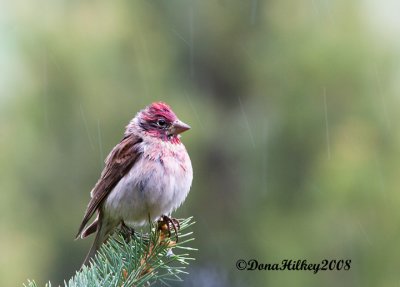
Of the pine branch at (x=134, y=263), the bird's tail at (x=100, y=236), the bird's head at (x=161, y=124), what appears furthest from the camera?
the bird's head at (x=161, y=124)

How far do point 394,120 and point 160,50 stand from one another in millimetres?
2794

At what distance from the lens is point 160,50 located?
753 cm

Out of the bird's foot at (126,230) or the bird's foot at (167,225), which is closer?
the bird's foot at (167,225)

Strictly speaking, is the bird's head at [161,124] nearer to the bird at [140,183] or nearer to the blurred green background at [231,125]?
the bird at [140,183]

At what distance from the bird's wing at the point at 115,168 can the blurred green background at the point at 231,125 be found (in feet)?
4.50

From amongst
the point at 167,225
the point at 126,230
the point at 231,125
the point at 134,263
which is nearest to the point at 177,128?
the point at 126,230

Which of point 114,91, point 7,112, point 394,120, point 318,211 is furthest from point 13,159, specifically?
point 394,120

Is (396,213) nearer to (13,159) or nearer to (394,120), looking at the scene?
(394,120)

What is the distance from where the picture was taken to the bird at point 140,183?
3.97 metres

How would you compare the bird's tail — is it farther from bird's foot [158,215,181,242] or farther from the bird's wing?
bird's foot [158,215,181,242]

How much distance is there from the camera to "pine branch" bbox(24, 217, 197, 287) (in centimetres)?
274

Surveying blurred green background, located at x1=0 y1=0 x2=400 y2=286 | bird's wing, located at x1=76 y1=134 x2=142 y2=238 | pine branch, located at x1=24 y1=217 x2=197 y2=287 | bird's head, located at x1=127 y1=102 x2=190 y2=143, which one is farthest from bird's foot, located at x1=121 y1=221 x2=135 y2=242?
blurred green background, located at x1=0 y1=0 x2=400 y2=286

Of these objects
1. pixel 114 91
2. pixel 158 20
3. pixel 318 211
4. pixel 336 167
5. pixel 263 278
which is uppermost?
pixel 158 20

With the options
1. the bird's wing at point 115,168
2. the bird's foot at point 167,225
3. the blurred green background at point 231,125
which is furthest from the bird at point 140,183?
the blurred green background at point 231,125
